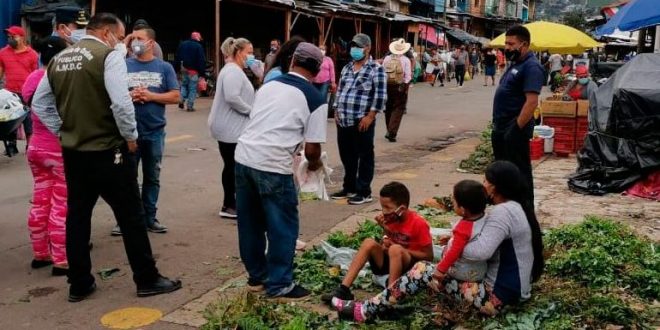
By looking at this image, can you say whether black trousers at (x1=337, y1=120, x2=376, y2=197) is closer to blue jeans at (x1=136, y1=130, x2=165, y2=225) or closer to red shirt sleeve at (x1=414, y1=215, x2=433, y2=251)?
blue jeans at (x1=136, y1=130, x2=165, y2=225)

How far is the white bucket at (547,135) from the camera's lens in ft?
36.1

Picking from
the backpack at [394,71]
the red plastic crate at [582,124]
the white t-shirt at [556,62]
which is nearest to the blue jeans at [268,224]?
the red plastic crate at [582,124]

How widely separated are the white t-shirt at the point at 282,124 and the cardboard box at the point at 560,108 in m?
7.43

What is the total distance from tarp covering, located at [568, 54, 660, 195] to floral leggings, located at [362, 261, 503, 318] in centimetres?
478

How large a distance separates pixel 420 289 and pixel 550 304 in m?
0.81

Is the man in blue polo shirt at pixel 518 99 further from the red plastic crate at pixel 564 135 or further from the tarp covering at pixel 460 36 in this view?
the tarp covering at pixel 460 36

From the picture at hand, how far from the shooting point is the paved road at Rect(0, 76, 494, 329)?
4586mm

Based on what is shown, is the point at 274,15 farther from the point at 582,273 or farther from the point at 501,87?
the point at 582,273

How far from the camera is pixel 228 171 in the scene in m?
6.70

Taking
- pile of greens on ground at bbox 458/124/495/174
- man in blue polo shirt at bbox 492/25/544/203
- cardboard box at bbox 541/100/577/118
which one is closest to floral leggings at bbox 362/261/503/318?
man in blue polo shirt at bbox 492/25/544/203

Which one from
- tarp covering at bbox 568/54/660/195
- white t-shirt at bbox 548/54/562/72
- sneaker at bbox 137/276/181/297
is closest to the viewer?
sneaker at bbox 137/276/181/297

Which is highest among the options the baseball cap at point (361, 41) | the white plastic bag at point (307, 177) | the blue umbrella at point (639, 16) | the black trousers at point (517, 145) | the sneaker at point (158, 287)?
the blue umbrella at point (639, 16)

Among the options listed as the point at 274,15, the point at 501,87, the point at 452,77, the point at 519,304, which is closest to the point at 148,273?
the point at 519,304

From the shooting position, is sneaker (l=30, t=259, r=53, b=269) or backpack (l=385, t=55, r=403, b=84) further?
backpack (l=385, t=55, r=403, b=84)
